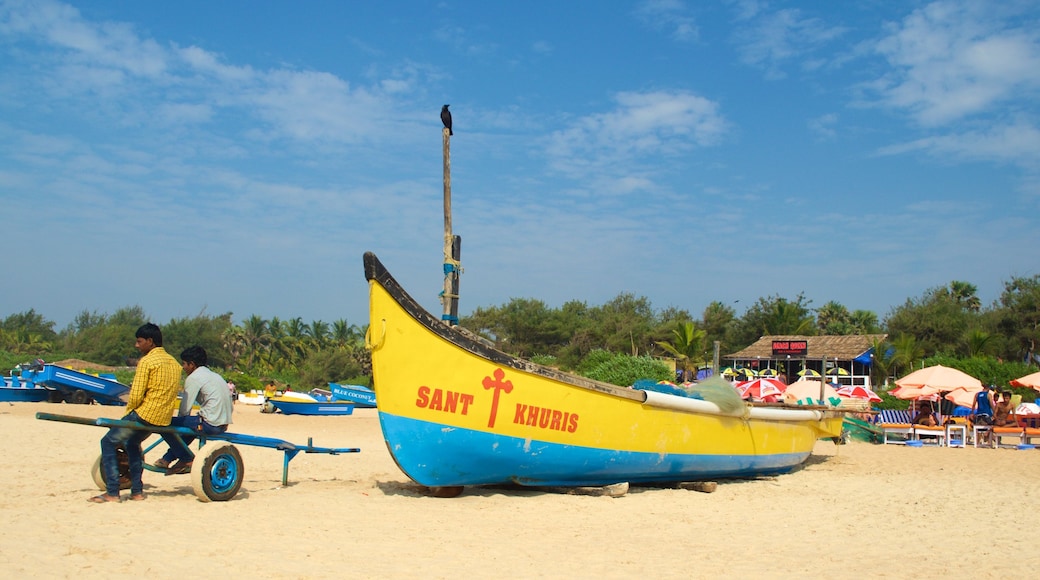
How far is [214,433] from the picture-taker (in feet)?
23.0

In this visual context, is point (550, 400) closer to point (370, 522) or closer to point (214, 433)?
point (370, 522)

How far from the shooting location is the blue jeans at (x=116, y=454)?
633 cm

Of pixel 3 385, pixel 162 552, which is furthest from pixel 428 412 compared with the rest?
pixel 3 385

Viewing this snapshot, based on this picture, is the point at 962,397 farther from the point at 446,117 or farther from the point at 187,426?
the point at 187,426

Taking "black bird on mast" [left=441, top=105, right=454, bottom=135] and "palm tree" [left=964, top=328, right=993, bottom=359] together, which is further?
"palm tree" [left=964, top=328, right=993, bottom=359]

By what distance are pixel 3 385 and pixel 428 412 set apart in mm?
26894

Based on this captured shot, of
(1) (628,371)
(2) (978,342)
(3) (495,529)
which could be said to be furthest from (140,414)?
(2) (978,342)

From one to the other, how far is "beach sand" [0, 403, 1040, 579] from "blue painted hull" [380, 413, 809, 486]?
0.80ft

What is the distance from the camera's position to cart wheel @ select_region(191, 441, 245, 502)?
21.4 ft

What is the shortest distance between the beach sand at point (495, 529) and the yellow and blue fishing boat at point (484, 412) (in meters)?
0.35

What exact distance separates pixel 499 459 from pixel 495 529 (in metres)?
1.30

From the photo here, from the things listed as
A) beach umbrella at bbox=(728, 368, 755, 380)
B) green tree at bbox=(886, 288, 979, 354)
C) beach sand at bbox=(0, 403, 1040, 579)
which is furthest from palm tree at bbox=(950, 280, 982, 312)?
beach sand at bbox=(0, 403, 1040, 579)

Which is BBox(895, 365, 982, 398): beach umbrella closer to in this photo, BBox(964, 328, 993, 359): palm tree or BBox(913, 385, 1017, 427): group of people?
BBox(913, 385, 1017, 427): group of people

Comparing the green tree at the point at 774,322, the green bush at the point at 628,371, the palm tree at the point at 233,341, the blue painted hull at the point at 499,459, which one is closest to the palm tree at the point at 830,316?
the green tree at the point at 774,322
